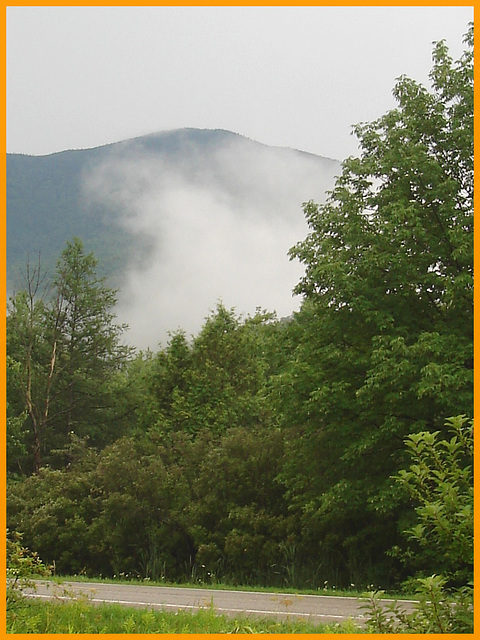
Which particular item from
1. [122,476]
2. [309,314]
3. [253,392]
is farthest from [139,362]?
[309,314]

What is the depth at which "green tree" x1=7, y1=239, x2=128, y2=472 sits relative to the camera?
121 ft

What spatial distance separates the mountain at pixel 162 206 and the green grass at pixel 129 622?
36192 millimetres

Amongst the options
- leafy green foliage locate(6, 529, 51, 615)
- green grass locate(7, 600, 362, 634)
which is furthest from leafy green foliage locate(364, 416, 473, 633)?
leafy green foliage locate(6, 529, 51, 615)

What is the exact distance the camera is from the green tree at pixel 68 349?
121 feet

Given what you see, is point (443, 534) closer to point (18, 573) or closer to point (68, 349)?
point (18, 573)

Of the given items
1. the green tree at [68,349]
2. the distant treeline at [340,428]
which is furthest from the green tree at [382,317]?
the green tree at [68,349]

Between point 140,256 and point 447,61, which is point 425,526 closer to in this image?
point 447,61

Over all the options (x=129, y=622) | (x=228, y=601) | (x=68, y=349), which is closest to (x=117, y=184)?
(x=68, y=349)

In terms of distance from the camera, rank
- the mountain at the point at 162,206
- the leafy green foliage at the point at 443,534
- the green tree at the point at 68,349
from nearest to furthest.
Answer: the leafy green foliage at the point at 443,534 → the green tree at the point at 68,349 → the mountain at the point at 162,206

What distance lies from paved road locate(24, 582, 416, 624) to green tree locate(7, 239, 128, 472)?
22567mm

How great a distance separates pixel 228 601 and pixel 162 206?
188 feet

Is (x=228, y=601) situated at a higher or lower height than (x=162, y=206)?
lower

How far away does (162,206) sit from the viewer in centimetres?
6725

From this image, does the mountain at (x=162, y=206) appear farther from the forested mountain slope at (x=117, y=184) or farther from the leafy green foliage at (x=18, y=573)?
the leafy green foliage at (x=18, y=573)
